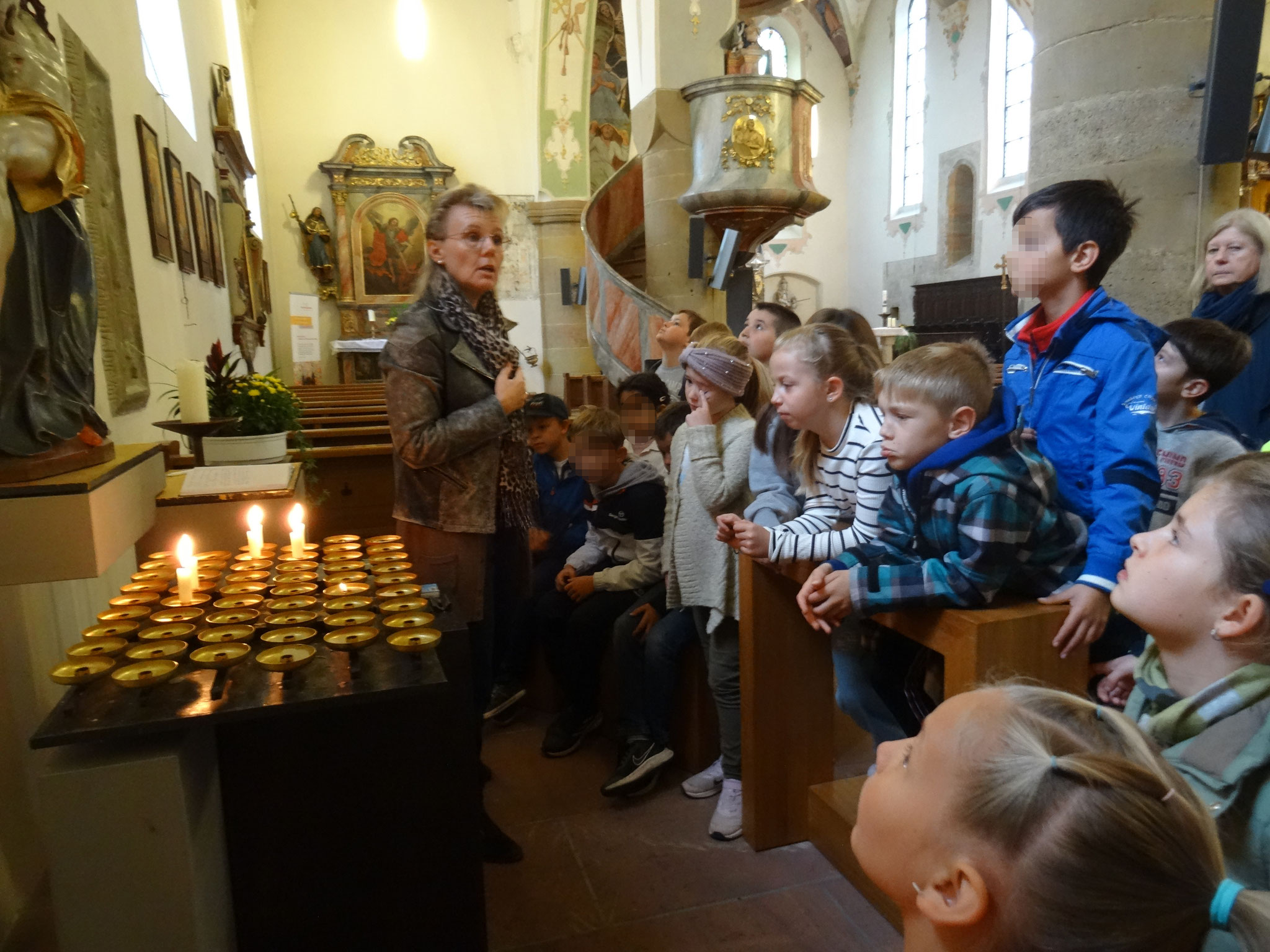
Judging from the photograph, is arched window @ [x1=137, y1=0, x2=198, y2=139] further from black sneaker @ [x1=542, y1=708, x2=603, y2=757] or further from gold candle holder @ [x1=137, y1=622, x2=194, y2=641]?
gold candle holder @ [x1=137, y1=622, x2=194, y2=641]

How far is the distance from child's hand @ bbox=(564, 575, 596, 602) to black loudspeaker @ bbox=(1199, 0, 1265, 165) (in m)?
3.01

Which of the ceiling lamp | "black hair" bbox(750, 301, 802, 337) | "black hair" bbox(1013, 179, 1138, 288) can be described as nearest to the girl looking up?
"black hair" bbox(1013, 179, 1138, 288)

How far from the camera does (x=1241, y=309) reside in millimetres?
2830

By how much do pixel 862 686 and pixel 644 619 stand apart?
954 millimetres

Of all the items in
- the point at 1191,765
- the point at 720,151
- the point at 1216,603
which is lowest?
the point at 1191,765

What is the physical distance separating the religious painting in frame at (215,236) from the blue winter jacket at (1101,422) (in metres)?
6.66

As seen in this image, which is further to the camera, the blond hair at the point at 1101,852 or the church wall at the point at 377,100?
the church wall at the point at 377,100

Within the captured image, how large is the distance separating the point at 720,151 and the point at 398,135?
866cm

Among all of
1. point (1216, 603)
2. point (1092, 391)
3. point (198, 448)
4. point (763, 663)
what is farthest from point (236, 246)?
point (1216, 603)

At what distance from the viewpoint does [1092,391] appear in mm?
1820

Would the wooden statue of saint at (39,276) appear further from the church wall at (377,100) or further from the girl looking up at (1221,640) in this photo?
the church wall at (377,100)

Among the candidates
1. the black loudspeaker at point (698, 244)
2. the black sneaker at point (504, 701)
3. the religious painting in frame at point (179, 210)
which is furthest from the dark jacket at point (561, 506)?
the black loudspeaker at point (698, 244)

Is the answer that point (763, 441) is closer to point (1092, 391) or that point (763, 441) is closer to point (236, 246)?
point (1092, 391)

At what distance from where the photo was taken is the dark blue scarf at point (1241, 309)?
9.24 ft
